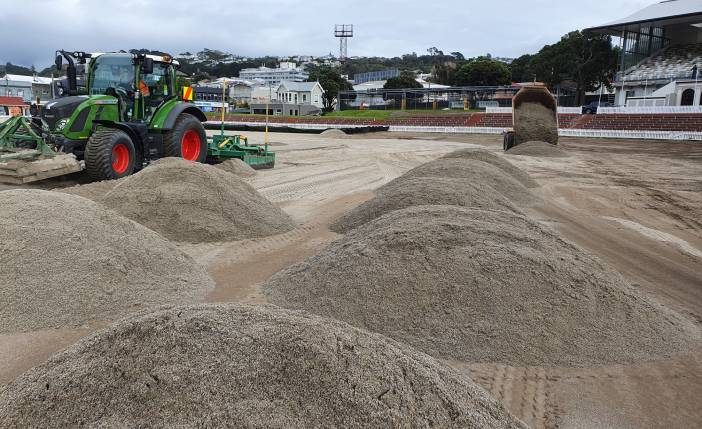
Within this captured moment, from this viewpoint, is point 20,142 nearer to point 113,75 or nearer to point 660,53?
point 113,75

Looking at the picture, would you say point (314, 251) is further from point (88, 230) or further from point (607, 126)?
point (607, 126)

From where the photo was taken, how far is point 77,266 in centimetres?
457

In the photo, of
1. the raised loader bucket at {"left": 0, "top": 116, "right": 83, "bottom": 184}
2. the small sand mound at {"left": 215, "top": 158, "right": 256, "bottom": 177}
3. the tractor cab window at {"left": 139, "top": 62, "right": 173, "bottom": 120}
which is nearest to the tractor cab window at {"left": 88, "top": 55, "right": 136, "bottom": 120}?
the tractor cab window at {"left": 139, "top": 62, "right": 173, "bottom": 120}

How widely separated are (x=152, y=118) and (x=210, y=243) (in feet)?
16.9

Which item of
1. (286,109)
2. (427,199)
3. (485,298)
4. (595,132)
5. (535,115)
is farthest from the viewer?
(286,109)

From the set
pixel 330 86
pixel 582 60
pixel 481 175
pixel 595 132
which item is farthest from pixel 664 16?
pixel 481 175

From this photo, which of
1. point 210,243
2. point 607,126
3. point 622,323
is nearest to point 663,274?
point 622,323

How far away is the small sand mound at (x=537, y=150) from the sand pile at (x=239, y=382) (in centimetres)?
1678

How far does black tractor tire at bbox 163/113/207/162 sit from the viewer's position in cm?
1084

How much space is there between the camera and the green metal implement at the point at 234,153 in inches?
520

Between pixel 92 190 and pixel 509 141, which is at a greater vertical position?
pixel 509 141

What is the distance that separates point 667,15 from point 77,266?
183ft

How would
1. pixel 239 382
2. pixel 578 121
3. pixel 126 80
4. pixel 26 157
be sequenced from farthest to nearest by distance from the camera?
pixel 578 121, pixel 126 80, pixel 26 157, pixel 239 382

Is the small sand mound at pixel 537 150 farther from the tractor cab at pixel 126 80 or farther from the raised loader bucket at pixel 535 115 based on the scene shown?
the tractor cab at pixel 126 80
